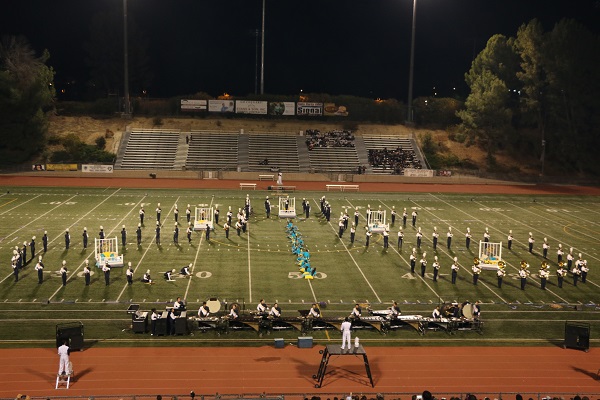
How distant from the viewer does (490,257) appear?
28.9 metres

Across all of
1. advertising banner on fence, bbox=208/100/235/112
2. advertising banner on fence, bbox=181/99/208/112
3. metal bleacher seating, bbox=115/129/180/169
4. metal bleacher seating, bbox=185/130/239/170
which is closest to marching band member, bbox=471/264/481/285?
metal bleacher seating, bbox=185/130/239/170

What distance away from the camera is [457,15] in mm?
87750

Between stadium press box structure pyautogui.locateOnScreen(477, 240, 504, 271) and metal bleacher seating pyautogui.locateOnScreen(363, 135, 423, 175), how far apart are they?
1102 inches

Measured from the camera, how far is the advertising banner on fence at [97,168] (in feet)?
175

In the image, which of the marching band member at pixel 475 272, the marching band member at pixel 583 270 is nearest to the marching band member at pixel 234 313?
the marching band member at pixel 475 272

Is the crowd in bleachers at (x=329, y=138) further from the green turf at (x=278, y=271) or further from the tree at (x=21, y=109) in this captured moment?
the tree at (x=21, y=109)

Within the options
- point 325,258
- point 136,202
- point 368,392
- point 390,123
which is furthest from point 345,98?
point 368,392

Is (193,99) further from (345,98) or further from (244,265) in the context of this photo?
(244,265)

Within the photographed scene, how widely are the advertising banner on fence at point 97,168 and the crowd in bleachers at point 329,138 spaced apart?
711 inches

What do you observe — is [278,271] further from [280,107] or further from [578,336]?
[280,107]

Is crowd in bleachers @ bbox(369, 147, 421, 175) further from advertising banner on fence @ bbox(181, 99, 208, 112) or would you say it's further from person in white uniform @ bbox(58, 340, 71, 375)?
person in white uniform @ bbox(58, 340, 71, 375)

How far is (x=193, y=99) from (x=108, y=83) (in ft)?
51.3

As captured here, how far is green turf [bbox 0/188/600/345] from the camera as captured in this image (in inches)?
847

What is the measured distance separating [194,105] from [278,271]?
1649 inches
